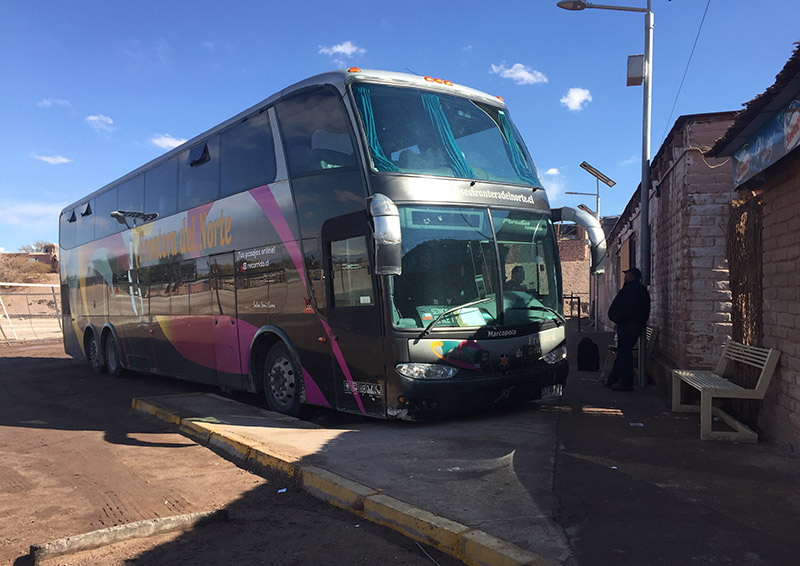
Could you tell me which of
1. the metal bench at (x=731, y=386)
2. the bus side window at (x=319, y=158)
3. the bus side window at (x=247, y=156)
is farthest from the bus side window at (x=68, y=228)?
the metal bench at (x=731, y=386)

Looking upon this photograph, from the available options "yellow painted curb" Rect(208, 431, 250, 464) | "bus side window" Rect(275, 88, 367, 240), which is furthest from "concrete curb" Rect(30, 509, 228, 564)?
"bus side window" Rect(275, 88, 367, 240)

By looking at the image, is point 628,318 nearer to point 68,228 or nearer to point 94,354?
point 94,354

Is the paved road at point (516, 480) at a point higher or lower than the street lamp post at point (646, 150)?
lower

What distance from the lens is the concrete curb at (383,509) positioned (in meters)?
3.46

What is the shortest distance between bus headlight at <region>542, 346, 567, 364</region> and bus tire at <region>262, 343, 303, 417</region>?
300 cm

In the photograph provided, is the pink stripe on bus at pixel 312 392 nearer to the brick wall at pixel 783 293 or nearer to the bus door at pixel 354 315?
the bus door at pixel 354 315

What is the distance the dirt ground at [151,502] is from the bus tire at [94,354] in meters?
5.50

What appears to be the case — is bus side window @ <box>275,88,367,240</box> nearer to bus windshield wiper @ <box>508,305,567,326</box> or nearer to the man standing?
bus windshield wiper @ <box>508,305,567,326</box>

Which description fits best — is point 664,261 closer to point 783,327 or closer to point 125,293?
point 783,327

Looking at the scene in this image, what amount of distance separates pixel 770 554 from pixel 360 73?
227 inches

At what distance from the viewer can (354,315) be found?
269 inches

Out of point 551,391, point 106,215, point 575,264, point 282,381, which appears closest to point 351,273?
point 282,381

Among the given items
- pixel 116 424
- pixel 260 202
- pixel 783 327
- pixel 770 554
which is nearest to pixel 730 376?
pixel 783 327

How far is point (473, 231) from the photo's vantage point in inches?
273
